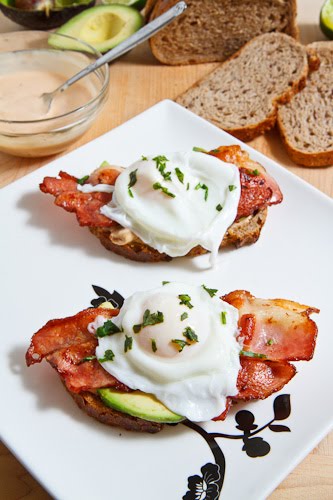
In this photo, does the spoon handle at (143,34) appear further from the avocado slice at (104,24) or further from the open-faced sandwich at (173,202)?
the open-faced sandwich at (173,202)

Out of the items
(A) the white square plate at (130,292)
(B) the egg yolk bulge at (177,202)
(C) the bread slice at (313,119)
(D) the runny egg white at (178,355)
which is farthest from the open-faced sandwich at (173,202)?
(C) the bread slice at (313,119)

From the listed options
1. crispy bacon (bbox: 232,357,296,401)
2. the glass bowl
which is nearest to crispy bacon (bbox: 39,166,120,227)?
the glass bowl

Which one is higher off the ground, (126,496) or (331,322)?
(126,496)

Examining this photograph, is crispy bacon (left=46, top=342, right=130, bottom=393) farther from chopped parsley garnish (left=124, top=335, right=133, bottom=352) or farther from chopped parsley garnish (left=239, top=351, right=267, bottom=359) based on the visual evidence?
chopped parsley garnish (left=239, top=351, right=267, bottom=359)

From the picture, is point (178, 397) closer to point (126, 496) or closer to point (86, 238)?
point (126, 496)

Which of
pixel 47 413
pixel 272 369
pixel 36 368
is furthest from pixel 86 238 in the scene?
pixel 272 369

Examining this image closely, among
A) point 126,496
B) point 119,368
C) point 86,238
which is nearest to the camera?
point 126,496
